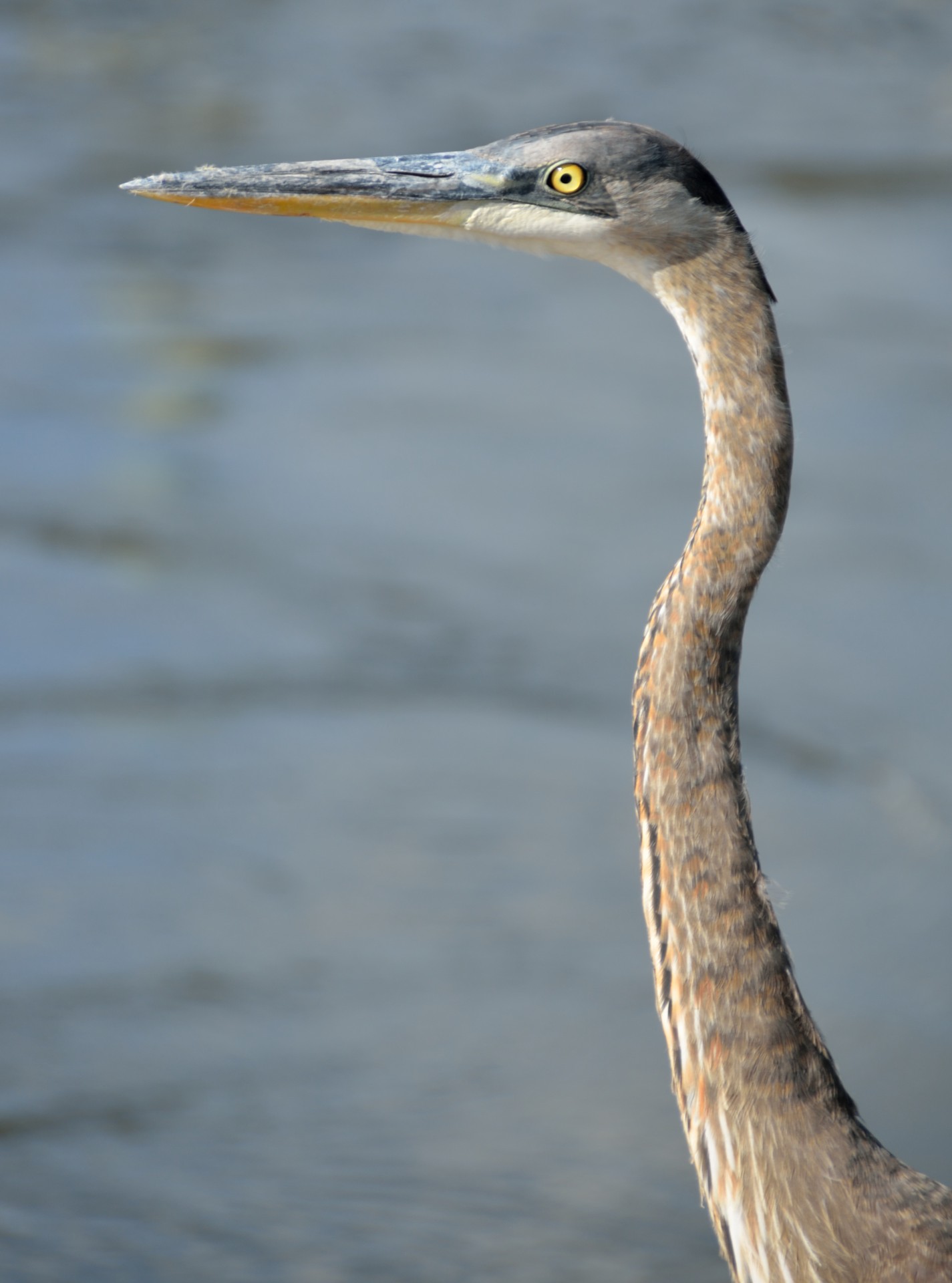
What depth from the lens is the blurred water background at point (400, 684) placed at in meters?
3.24

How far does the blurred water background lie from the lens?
324 cm

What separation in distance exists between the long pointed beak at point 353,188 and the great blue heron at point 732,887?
0.93 ft

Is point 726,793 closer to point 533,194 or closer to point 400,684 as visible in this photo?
point 533,194

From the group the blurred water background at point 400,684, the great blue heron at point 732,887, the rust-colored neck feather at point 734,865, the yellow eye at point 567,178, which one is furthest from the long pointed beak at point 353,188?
the blurred water background at point 400,684

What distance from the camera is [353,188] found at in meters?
2.30

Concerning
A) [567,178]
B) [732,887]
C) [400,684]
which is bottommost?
[732,887]

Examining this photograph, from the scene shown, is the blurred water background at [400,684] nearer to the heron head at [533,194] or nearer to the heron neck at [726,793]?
the heron neck at [726,793]

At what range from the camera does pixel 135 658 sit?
180 inches

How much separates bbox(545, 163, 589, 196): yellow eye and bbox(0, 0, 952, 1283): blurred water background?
2.35 feet

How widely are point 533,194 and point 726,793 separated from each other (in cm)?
83

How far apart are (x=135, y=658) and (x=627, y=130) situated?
2.75 metres

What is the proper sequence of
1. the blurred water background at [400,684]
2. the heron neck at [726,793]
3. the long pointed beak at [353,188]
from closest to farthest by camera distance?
the heron neck at [726,793] < the long pointed beak at [353,188] < the blurred water background at [400,684]

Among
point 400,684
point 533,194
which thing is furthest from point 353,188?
point 400,684

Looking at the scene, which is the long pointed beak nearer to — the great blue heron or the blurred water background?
the great blue heron
